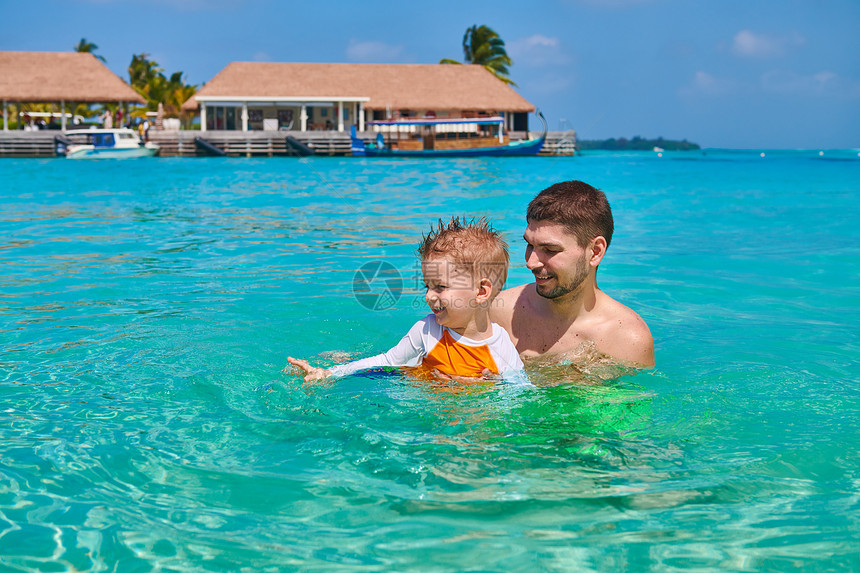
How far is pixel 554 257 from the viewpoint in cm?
396

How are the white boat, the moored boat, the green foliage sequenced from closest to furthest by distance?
the white boat
the moored boat
the green foliage

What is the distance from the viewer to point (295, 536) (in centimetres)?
270

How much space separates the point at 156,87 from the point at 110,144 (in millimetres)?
20608

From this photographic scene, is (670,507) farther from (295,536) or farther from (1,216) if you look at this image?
(1,216)

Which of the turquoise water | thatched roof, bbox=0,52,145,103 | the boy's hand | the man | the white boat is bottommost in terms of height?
the turquoise water

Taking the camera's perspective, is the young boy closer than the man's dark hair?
Yes

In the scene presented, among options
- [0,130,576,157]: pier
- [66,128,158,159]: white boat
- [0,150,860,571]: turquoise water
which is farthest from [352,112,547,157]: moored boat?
[0,150,860,571]: turquoise water

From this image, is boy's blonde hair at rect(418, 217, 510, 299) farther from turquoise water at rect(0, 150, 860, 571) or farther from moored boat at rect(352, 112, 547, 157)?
moored boat at rect(352, 112, 547, 157)

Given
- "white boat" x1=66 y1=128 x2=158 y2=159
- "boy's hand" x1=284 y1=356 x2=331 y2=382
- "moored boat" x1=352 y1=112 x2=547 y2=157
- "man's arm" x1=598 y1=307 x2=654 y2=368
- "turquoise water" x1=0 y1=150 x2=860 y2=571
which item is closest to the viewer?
"turquoise water" x1=0 y1=150 x2=860 y2=571

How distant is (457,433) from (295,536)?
102 cm

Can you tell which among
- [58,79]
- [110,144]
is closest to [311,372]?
[110,144]

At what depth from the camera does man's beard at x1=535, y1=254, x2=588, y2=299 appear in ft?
13.2

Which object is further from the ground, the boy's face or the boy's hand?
the boy's face

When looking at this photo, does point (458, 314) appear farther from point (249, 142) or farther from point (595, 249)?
point (249, 142)
